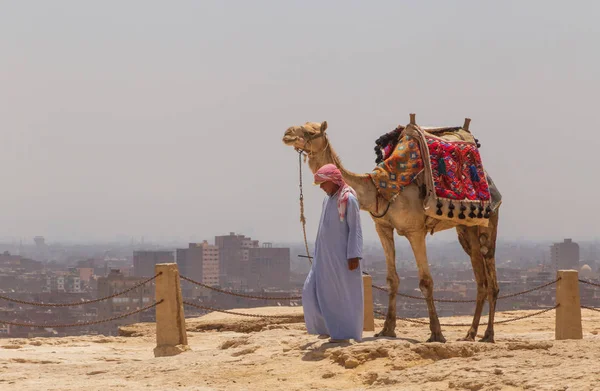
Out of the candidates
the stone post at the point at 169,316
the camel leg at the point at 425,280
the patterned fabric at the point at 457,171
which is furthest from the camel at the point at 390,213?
the stone post at the point at 169,316

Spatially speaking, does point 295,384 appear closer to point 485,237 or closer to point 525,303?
point 485,237

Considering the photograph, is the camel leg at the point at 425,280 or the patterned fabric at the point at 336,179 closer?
the patterned fabric at the point at 336,179

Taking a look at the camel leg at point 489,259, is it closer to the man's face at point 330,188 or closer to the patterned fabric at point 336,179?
the patterned fabric at point 336,179

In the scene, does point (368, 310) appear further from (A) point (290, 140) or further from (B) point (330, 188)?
(B) point (330, 188)

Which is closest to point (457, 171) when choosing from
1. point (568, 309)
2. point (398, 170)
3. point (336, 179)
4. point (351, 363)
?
point (398, 170)

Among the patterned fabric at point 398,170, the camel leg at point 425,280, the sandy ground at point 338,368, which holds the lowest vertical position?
the sandy ground at point 338,368

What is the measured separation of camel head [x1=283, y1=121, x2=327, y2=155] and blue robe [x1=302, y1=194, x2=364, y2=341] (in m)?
1.21

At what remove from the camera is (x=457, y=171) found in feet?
40.7

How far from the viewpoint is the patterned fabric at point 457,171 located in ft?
39.8

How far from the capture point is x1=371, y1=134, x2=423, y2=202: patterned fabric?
12023 millimetres

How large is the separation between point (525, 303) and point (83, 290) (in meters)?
90.9

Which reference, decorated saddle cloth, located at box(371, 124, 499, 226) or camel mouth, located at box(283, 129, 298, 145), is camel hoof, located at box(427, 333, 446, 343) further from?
camel mouth, located at box(283, 129, 298, 145)

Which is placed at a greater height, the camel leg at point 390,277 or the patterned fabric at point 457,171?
the patterned fabric at point 457,171

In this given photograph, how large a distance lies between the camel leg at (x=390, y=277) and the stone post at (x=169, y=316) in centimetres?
288
